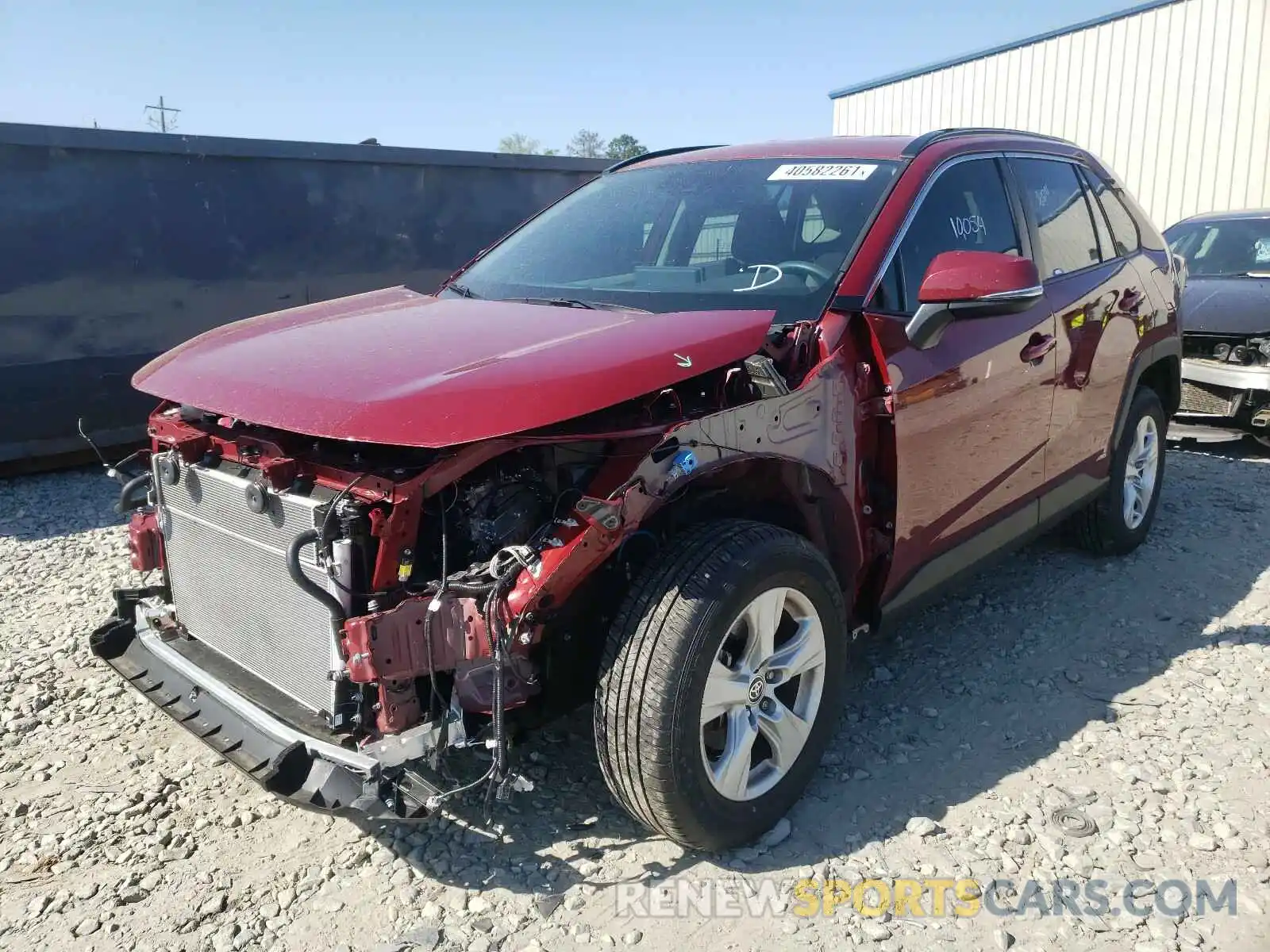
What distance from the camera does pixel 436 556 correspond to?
8.04ft

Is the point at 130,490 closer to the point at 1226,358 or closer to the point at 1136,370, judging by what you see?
the point at 1136,370

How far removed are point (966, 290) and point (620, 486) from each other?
A: 1230 mm

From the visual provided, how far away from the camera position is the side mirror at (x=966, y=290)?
2834 millimetres

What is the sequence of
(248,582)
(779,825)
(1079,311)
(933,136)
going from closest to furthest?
(248,582), (779,825), (933,136), (1079,311)

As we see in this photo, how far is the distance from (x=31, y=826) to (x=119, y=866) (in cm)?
38

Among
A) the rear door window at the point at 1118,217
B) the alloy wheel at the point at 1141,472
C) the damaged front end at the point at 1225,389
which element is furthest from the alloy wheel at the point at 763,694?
the damaged front end at the point at 1225,389

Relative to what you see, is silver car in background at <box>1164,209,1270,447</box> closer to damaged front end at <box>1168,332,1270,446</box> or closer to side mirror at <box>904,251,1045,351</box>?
damaged front end at <box>1168,332,1270,446</box>

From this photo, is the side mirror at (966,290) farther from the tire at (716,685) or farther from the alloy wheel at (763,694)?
the alloy wheel at (763,694)

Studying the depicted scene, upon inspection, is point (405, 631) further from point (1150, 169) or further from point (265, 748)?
point (1150, 169)

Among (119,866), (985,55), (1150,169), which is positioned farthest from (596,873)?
(985,55)

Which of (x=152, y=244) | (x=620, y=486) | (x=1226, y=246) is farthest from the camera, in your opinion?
(x=1226, y=246)

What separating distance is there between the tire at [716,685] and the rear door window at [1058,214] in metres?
1.93

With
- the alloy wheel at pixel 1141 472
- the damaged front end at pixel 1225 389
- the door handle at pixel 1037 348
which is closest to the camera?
the door handle at pixel 1037 348

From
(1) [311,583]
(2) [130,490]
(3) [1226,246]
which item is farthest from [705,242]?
(3) [1226,246]
